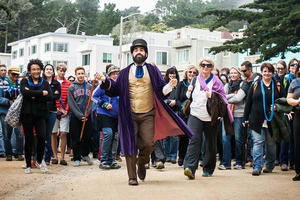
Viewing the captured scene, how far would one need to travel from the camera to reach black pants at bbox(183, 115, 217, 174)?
29.7 feet

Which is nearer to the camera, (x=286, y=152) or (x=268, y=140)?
(x=268, y=140)

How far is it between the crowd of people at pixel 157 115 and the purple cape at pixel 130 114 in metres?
0.02

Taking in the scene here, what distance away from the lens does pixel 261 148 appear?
9.84 metres

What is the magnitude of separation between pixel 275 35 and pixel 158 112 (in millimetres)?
14442

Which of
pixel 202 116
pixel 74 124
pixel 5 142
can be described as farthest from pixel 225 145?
pixel 5 142

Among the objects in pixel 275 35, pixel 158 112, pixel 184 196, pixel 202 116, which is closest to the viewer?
pixel 184 196

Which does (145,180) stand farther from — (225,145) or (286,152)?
(286,152)

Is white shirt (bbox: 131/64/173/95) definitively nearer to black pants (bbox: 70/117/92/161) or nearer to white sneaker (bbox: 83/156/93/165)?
black pants (bbox: 70/117/92/161)

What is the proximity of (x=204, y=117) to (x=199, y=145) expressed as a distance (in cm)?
→ 52

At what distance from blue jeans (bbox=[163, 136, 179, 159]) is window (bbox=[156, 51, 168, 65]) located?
167 ft

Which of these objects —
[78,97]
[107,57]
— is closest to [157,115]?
[78,97]

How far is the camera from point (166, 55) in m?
63.8

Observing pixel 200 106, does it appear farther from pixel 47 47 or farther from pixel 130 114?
pixel 47 47

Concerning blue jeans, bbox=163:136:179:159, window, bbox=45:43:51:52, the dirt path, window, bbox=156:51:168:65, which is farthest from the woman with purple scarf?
window, bbox=45:43:51:52
